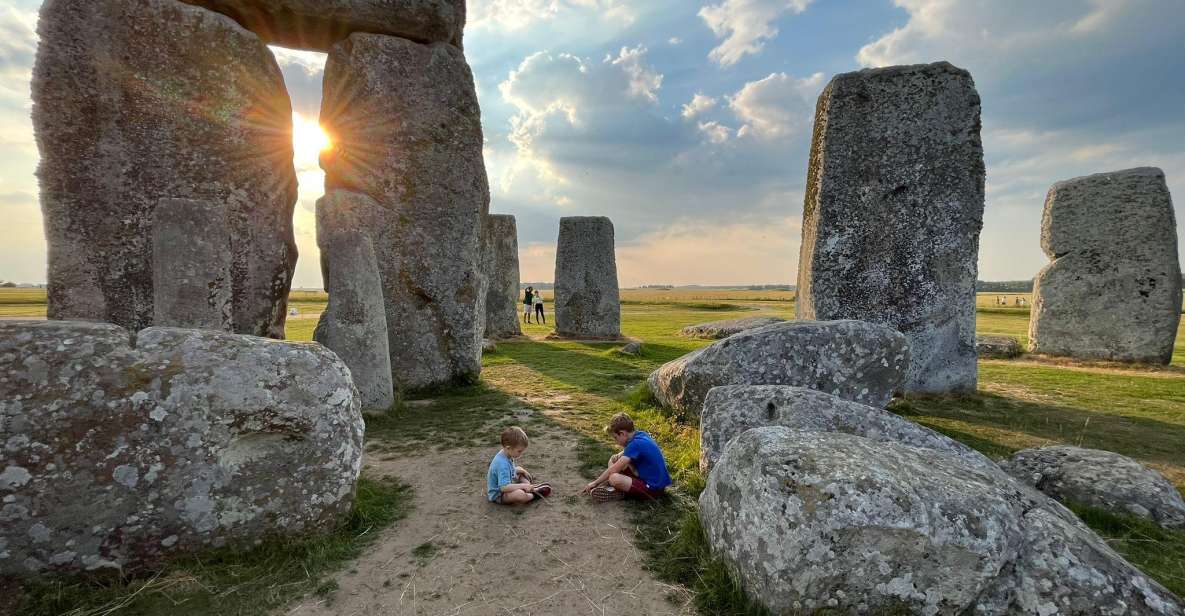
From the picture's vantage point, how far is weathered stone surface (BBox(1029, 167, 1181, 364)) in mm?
10914

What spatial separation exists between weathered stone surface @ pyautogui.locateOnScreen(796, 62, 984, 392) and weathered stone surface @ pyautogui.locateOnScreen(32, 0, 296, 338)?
823cm

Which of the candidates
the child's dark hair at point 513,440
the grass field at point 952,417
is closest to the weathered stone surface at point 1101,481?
the grass field at point 952,417

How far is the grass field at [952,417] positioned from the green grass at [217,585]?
80.0 inches

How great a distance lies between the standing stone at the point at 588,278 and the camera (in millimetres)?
16094

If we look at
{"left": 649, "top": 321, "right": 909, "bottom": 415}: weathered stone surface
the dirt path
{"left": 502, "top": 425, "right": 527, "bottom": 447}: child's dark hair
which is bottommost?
the dirt path

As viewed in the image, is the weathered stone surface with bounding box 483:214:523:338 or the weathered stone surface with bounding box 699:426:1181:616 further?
the weathered stone surface with bounding box 483:214:523:338

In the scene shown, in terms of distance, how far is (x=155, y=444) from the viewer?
2926 mm

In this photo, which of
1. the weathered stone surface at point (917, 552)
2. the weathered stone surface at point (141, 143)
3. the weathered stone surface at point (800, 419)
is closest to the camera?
the weathered stone surface at point (917, 552)

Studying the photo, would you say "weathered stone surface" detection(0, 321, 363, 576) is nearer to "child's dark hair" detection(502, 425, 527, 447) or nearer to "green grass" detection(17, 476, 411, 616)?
"green grass" detection(17, 476, 411, 616)

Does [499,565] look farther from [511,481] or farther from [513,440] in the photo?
[513,440]

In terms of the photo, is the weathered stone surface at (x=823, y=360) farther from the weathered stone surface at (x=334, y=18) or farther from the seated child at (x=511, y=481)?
the weathered stone surface at (x=334, y=18)

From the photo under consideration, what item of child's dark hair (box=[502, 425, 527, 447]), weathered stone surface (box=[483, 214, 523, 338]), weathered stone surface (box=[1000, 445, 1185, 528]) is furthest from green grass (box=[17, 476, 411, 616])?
weathered stone surface (box=[483, 214, 523, 338])


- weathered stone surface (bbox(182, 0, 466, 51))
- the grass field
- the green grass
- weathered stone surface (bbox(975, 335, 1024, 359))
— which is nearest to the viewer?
the green grass

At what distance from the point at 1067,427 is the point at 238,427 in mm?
8564
